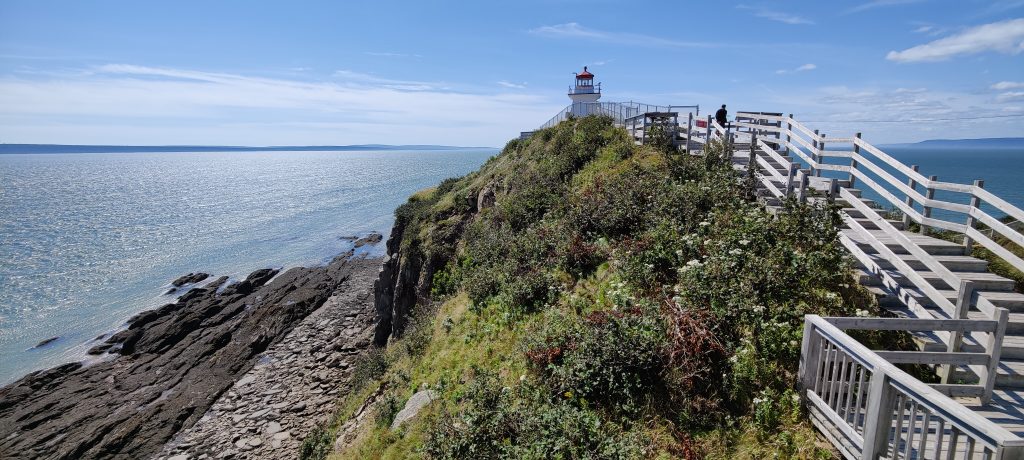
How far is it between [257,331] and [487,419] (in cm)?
2651

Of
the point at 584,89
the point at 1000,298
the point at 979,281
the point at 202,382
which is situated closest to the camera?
the point at 1000,298

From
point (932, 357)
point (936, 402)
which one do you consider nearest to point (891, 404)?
point (936, 402)

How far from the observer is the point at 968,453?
12.0ft

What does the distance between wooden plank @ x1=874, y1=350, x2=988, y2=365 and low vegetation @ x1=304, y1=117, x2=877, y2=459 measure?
127 cm

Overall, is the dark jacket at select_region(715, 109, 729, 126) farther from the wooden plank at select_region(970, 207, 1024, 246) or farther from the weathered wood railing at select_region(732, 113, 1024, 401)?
the wooden plank at select_region(970, 207, 1024, 246)

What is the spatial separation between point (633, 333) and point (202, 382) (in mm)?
24535

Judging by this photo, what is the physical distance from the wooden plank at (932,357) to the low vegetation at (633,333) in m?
1.27

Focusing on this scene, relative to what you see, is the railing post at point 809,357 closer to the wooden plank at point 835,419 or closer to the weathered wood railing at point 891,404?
the weathered wood railing at point 891,404

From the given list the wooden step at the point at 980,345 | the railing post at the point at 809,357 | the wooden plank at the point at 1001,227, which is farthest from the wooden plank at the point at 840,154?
the railing post at the point at 809,357

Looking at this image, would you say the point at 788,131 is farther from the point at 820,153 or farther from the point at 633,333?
the point at 633,333

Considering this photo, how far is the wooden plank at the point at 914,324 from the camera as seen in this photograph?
17.3ft

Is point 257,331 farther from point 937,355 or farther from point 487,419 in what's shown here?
point 937,355

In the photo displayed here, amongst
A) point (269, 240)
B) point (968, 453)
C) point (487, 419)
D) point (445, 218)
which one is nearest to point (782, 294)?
point (968, 453)

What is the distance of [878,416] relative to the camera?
4484 millimetres
